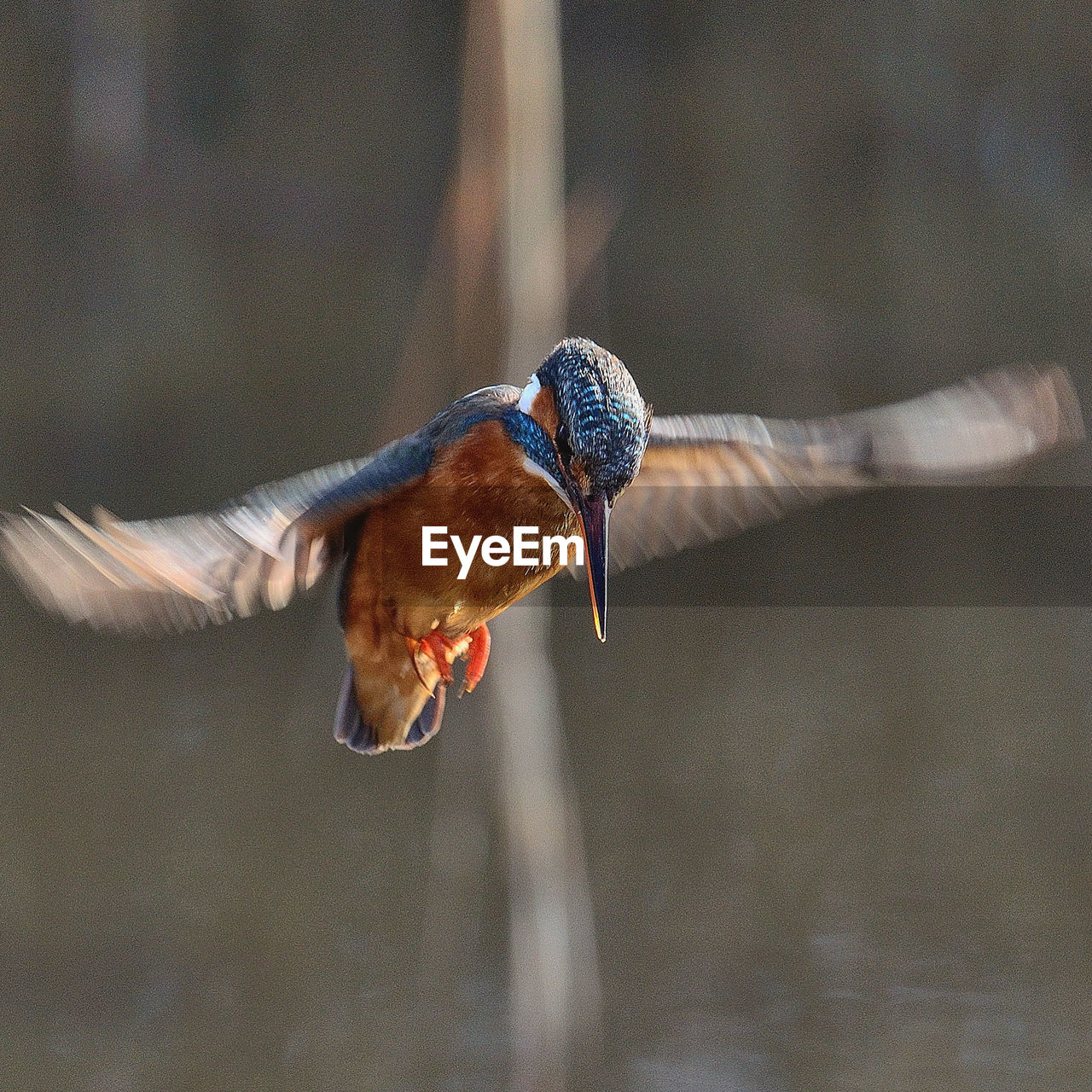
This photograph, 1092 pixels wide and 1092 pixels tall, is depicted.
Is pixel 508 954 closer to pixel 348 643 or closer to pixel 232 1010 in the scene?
pixel 232 1010

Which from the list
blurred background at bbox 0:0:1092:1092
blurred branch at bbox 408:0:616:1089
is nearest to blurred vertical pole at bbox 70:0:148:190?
blurred background at bbox 0:0:1092:1092

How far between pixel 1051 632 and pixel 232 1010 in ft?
5.77

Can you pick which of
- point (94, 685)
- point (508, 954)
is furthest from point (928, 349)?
point (94, 685)

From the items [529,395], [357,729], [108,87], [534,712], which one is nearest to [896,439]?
[529,395]

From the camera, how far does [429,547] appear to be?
3.24 feet

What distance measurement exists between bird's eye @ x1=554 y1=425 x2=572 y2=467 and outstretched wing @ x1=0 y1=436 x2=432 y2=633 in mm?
158

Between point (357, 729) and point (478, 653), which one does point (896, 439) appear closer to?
point (478, 653)

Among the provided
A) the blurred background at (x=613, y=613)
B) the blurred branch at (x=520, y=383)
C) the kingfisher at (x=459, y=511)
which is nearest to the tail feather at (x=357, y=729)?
the kingfisher at (x=459, y=511)

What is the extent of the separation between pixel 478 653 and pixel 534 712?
68 cm

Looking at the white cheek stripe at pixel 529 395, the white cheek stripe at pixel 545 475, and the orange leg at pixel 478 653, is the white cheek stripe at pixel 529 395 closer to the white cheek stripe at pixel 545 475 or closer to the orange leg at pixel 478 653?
the white cheek stripe at pixel 545 475

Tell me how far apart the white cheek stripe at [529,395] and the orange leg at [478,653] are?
18 centimetres

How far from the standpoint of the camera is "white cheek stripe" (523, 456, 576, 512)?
83 cm

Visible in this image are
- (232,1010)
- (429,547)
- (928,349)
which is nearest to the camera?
(429,547)

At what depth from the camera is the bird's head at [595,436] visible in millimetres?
769
